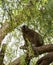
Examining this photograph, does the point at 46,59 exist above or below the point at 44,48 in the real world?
below

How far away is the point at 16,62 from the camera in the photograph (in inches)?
80.9

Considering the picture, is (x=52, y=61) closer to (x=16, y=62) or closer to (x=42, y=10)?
(x=16, y=62)

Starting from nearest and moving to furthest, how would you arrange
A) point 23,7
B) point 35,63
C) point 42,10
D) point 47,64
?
point 23,7, point 42,10, point 35,63, point 47,64

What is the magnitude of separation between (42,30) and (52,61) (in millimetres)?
372

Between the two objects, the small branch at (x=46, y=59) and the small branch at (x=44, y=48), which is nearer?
the small branch at (x=44, y=48)

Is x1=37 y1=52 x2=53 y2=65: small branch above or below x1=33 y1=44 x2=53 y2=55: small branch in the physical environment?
below

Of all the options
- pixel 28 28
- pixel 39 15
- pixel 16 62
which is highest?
pixel 39 15

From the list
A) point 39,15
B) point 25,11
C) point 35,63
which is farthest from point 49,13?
point 35,63

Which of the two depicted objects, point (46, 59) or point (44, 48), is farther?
point (46, 59)

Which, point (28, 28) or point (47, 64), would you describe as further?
point (47, 64)

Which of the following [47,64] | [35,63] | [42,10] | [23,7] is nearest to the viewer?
[23,7]

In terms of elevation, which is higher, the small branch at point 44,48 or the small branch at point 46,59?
the small branch at point 44,48

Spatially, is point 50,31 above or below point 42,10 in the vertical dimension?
below

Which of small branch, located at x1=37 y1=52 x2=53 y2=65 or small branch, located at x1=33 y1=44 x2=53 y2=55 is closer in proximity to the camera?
small branch, located at x1=33 y1=44 x2=53 y2=55
